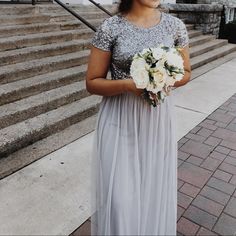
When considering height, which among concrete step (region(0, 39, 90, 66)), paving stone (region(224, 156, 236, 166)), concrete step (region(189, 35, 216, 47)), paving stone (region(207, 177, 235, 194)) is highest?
concrete step (region(0, 39, 90, 66))

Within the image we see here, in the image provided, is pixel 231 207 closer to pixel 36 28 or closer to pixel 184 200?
pixel 184 200

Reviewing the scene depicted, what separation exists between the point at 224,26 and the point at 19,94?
7.75m

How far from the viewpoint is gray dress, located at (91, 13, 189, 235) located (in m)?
1.75

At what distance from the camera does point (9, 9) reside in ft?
17.3

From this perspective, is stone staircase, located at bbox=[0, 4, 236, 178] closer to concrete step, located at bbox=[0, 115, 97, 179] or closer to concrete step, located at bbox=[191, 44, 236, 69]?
concrete step, located at bbox=[0, 115, 97, 179]

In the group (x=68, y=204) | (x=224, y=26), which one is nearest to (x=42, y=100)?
(x=68, y=204)

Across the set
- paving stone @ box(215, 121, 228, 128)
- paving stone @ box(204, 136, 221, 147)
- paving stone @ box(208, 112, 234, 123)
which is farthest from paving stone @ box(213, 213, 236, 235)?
paving stone @ box(208, 112, 234, 123)

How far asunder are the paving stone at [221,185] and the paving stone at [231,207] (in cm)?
12

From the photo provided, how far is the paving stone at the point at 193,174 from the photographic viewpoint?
3088 mm

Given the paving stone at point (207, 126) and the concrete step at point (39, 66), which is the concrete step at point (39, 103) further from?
the paving stone at point (207, 126)

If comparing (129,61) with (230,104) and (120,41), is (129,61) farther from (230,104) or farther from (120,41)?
(230,104)

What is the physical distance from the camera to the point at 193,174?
321 cm

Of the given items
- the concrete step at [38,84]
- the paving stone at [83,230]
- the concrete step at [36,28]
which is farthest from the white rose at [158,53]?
the concrete step at [36,28]

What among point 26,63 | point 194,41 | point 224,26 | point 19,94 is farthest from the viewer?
point 224,26
